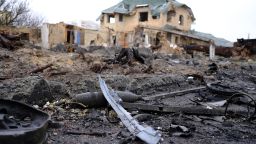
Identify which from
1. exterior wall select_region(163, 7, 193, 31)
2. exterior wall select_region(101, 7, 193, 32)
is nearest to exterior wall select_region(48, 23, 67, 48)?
exterior wall select_region(101, 7, 193, 32)

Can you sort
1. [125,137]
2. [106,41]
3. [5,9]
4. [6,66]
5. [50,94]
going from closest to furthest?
1. [125,137]
2. [50,94]
3. [6,66]
4. [5,9]
5. [106,41]

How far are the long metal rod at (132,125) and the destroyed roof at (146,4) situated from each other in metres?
37.9

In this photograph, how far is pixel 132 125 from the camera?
4379 mm

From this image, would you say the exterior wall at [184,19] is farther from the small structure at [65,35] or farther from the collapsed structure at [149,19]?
the small structure at [65,35]

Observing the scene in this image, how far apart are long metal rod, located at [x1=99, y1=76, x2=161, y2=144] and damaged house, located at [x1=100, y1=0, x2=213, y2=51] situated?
33.4m

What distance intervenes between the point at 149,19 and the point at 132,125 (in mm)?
40408

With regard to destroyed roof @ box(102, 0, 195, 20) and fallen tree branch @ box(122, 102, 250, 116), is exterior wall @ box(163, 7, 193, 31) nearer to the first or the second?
destroyed roof @ box(102, 0, 195, 20)

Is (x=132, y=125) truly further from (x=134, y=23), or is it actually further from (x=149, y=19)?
(x=134, y=23)

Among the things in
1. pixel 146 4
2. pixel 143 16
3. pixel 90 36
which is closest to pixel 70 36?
pixel 90 36

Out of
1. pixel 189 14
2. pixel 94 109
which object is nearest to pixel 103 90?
pixel 94 109

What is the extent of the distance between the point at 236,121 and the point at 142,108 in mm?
1320

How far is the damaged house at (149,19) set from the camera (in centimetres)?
4056

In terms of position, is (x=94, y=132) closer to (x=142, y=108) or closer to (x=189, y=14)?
(x=142, y=108)

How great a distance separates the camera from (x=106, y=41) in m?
39.7
